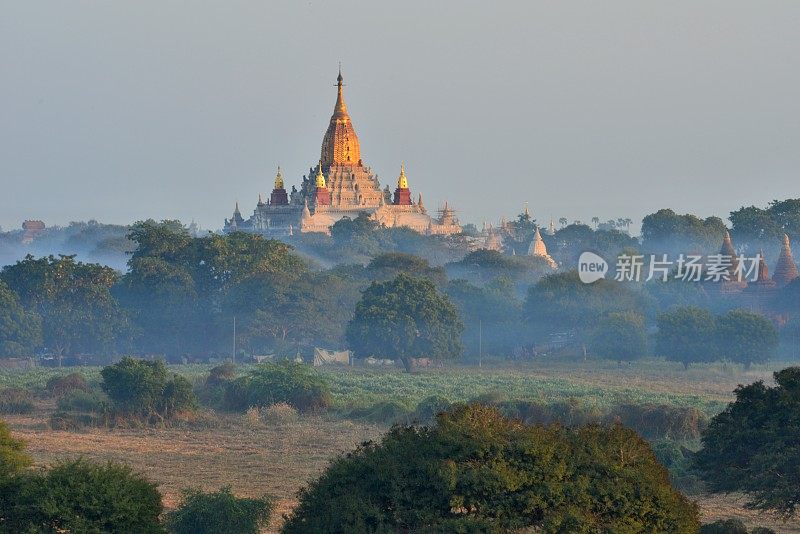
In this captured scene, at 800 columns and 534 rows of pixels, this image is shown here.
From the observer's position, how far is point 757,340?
68125 mm

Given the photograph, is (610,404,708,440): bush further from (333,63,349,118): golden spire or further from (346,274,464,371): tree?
(333,63,349,118): golden spire

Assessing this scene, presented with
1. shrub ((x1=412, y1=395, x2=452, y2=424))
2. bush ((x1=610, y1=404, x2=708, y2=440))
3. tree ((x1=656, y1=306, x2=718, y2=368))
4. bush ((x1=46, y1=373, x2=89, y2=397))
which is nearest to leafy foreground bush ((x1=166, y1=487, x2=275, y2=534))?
bush ((x1=610, y1=404, x2=708, y2=440))

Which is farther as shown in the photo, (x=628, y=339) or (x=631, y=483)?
(x=628, y=339)

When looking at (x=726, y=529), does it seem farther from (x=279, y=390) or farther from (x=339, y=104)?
(x=339, y=104)

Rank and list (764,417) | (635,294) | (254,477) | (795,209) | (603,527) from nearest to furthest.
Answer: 1. (603,527)
2. (764,417)
3. (254,477)
4. (635,294)
5. (795,209)

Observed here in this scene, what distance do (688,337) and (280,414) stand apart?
2486 cm

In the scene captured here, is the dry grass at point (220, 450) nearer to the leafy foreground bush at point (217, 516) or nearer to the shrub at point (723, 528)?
the leafy foreground bush at point (217, 516)

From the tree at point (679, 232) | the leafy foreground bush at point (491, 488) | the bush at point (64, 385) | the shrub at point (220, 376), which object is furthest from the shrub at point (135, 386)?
the tree at point (679, 232)

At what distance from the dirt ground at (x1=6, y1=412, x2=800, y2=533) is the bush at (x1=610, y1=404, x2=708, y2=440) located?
6.45 metres

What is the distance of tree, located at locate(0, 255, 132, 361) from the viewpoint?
244 ft

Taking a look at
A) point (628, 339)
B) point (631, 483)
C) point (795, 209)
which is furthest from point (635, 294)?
point (631, 483)

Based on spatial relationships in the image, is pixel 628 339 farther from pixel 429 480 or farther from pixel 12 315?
pixel 429 480

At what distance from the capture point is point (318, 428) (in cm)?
4650

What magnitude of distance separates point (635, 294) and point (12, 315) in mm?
33931
